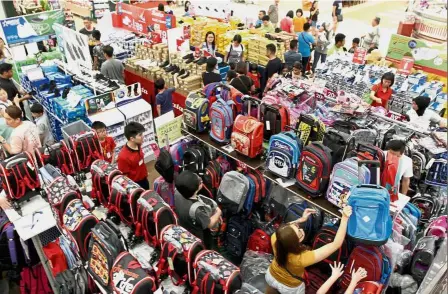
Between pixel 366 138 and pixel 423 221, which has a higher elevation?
pixel 366 138

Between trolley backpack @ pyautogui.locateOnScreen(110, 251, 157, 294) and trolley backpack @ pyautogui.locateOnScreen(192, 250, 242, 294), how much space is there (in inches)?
14.3

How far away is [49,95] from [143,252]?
434 cm

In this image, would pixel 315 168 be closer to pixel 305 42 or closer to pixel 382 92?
pixel 382 92

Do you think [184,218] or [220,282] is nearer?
[220,282]

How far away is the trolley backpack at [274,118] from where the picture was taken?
425 cm

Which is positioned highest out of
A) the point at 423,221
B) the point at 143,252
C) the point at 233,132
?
the point at 233,132

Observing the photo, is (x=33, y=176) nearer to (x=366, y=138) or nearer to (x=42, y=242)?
(x=42, y=242)

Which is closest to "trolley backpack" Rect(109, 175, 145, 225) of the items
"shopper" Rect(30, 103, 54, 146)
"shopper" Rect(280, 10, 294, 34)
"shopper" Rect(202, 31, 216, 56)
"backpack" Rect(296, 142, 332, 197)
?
"backpack" Rect(296, 142, 332, 197)

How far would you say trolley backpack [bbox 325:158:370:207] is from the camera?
10.7 ft

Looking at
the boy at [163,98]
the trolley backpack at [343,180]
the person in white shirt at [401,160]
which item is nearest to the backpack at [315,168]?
the trolley backpack at [343,180]

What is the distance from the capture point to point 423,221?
4457 millimetres

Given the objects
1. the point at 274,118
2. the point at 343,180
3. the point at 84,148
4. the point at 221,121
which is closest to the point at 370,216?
the point at 343,180

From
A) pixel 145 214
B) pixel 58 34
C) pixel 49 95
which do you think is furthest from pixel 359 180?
pixel 58 34

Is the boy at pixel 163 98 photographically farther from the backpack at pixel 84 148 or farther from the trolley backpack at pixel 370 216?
the trolley backpack at pixel 370 216
